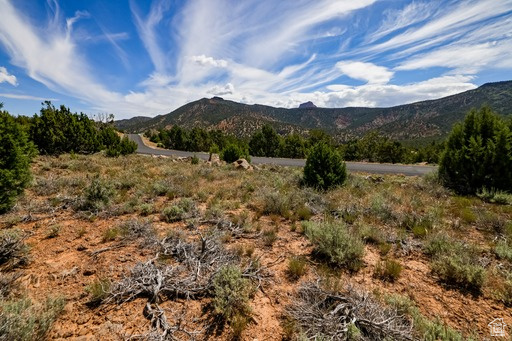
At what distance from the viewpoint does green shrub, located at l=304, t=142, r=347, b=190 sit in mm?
9516

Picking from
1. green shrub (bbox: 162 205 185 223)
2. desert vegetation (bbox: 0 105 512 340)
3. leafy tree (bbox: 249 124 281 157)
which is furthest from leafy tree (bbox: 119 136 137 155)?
green shrub (bbox: 162 205 185 223)

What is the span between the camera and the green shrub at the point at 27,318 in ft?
7.65

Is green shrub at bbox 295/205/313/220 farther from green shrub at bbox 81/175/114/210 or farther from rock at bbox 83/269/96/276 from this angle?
green shrub at bbox 81/175/114/210

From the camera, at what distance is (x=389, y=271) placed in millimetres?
3775

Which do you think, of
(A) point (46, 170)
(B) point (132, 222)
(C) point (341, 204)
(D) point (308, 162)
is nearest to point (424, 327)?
(C) point (341, 204)

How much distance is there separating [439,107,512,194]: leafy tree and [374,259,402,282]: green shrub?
7.72 m

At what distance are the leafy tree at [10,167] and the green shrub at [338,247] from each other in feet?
25.4

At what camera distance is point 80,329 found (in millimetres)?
2744

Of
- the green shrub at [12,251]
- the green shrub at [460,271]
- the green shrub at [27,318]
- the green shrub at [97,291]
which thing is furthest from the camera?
the green shrub at [12,251]

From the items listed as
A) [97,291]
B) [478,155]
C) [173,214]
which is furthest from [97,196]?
[478,155]

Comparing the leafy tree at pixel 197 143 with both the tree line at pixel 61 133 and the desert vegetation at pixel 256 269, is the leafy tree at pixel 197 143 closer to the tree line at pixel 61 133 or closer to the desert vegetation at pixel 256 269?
the tree line at pixel 61 133

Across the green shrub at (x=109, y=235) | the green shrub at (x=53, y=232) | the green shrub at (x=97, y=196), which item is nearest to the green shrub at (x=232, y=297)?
the green shrub at (x=109, y=235)

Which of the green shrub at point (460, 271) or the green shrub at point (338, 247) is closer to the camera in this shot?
the green shrub at point (460, 271)

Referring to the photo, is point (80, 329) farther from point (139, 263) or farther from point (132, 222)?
point (132, 222)
